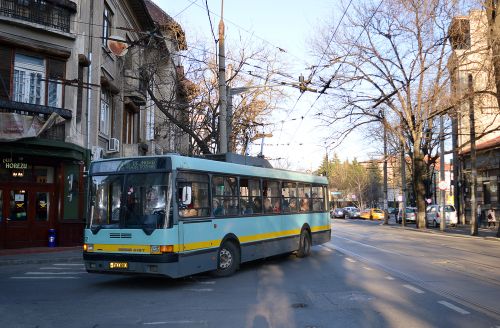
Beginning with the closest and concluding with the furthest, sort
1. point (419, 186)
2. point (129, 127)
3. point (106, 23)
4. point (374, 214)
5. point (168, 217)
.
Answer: point (168, 217) → point (106, 23) → point (129, 127) → point (419, 186) → point (374, 214)

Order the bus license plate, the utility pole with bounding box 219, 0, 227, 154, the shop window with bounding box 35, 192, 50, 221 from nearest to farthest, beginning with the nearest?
the bus license plate < the shop window with bounding box 35, 192, 50, 221 < the utility pole with bounding box 219, 0, 227, 154

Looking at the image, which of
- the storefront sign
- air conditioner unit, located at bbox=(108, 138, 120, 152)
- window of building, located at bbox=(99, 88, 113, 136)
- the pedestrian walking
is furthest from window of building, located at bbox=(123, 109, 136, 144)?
the pedestrian walking

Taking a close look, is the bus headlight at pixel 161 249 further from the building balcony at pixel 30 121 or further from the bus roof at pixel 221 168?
the building balcony at pixel 30 121

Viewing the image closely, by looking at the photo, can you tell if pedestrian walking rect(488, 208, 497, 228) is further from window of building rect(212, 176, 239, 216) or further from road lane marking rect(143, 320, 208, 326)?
road lane marking rect(143, 320, 208, 326)

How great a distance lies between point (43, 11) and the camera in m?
18.3

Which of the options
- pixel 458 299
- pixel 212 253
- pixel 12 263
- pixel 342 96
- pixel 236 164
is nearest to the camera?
pixel 458 299

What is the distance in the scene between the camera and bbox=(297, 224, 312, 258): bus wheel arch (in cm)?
1612

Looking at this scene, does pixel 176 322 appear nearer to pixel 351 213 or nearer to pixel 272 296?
pixel 272 296

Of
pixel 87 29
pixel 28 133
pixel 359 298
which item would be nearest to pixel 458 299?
pixel 359 298

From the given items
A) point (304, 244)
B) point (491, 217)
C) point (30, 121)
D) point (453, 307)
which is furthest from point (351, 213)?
point (453, 307)

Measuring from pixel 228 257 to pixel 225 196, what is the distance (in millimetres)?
1444

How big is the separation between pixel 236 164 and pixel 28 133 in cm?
832

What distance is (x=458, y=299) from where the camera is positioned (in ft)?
29.1

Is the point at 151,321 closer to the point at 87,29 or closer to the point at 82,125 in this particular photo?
the point at 82,125
